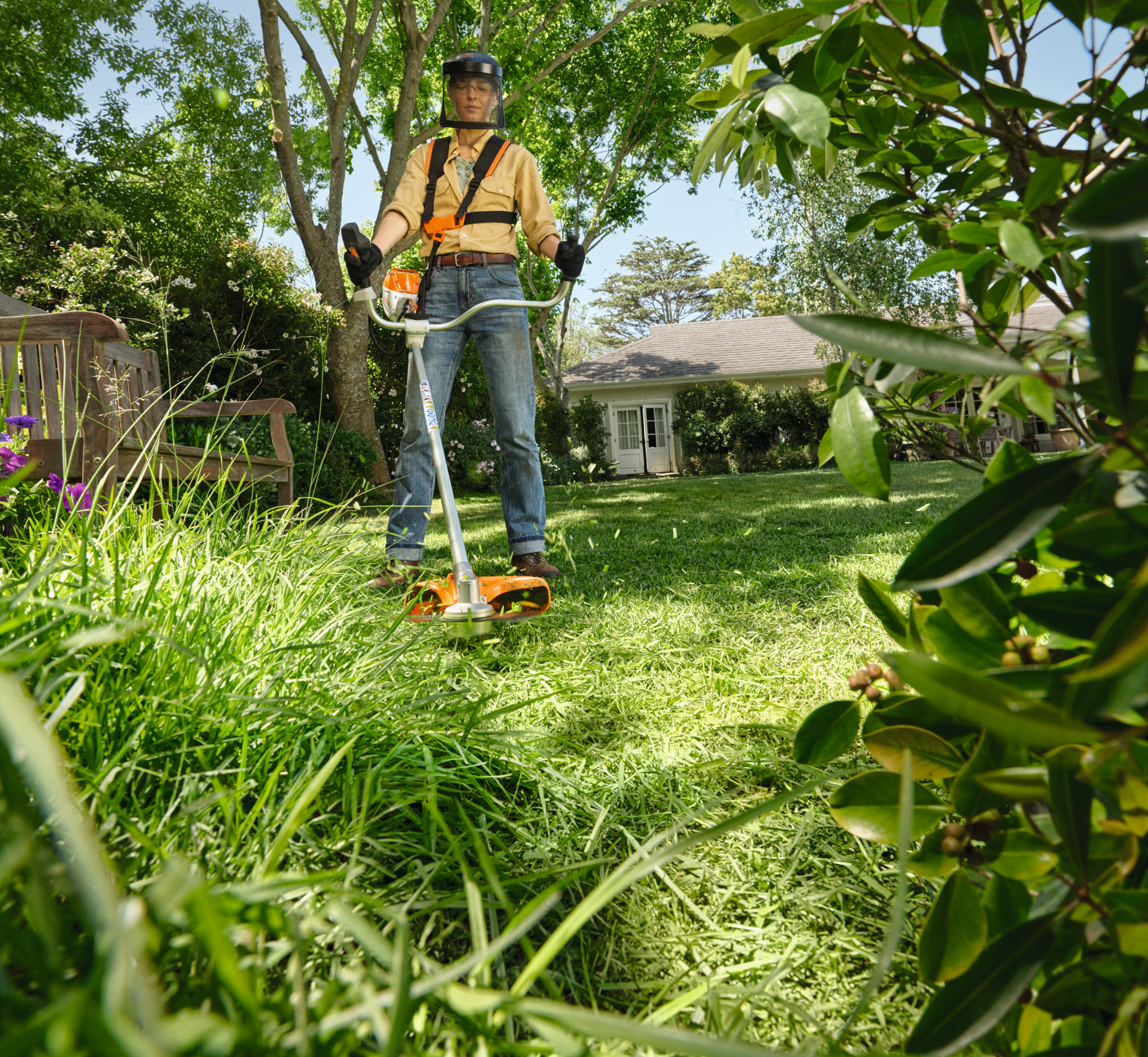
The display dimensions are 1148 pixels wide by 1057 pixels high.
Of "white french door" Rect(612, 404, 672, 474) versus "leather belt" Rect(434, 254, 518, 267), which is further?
"white french door" Rect(612, 404, 672, 474)

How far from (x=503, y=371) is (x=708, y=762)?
A: 7.12 ft

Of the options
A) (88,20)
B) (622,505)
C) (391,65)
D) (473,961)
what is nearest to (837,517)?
(622,505)

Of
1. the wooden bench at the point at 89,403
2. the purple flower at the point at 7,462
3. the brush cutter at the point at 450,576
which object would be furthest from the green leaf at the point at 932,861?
the purple flower at the point at 7,462

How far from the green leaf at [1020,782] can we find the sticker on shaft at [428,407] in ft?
7.92

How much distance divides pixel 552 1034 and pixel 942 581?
1.23 feet

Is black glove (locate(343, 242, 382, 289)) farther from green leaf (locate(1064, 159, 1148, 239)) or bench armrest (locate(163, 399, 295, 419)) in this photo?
green leaf (locate(1064, 159, 1148, 239))

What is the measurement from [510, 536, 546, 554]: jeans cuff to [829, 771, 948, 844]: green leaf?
2.44m

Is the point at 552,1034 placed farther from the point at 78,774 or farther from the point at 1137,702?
the point at 78,774

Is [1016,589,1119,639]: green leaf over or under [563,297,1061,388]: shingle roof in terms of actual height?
under

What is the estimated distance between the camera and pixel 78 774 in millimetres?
851

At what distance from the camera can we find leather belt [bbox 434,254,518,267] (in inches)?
125

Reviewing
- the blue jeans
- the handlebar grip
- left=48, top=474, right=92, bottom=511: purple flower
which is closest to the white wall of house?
the blue jeans

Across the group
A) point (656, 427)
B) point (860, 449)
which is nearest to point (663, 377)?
point (656, 427)

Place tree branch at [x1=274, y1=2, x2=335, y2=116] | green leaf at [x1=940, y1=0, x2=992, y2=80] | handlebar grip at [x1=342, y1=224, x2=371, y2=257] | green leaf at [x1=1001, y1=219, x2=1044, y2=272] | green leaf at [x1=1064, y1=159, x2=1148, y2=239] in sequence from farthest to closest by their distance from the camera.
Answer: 1. tree branch at [x1=274, y1=2, x2=335, y2=116]
2. handlebar grip at [x1=342, y1=224, x2=371, y2=257]
3. green leaf at [x1=940, y1=0, x2=992, y2=80]
4. green leaf at [x1=1001, y1=219, x2=1044, y2=272]
5. green leaf at [x1=1064, y1=159, x2=1148, y2=239]
